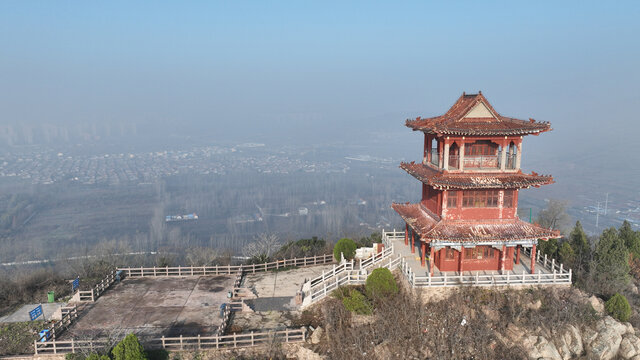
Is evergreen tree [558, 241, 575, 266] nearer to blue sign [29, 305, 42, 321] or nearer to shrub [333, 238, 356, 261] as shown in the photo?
shrub [333, 238, 356, 261]

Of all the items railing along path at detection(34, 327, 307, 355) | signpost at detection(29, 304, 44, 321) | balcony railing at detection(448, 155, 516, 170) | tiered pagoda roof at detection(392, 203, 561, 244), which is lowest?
railing along path at detection(34, 327, 307, 355)

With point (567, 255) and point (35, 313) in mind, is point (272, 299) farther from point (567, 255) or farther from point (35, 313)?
point (567, 255)

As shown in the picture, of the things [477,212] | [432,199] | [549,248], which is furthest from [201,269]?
[549,248]

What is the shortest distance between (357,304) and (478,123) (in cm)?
1159

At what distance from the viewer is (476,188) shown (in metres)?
22.0

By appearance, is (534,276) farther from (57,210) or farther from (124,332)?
(57,210)

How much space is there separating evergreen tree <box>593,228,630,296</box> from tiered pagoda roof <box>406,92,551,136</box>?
941 cm

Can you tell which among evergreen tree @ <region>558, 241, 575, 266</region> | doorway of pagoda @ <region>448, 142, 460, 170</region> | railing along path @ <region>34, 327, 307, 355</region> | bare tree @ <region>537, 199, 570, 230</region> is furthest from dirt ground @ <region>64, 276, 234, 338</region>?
bare tree @ <region>537, 199, 570, 230</region>

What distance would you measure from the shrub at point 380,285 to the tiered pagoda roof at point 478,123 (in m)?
8.02

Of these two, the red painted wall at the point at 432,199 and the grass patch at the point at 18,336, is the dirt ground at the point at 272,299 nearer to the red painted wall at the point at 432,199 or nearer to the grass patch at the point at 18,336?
the red painted wall at the point at 432,199

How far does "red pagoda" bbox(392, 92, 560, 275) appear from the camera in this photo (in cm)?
2142

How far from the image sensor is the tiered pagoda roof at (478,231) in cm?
2134

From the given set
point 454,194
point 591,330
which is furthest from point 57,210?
point 591,330

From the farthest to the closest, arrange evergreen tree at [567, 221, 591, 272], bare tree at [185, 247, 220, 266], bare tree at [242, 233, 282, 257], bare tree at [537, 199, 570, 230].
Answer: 1. bare tree at [537, 199, 570, 230]
2. bare tree at [242, 233, 282, 257]
3. bare tree at [185, 247, 220, 266]
4. evergreen tree at [567, 221, 591, 272]
